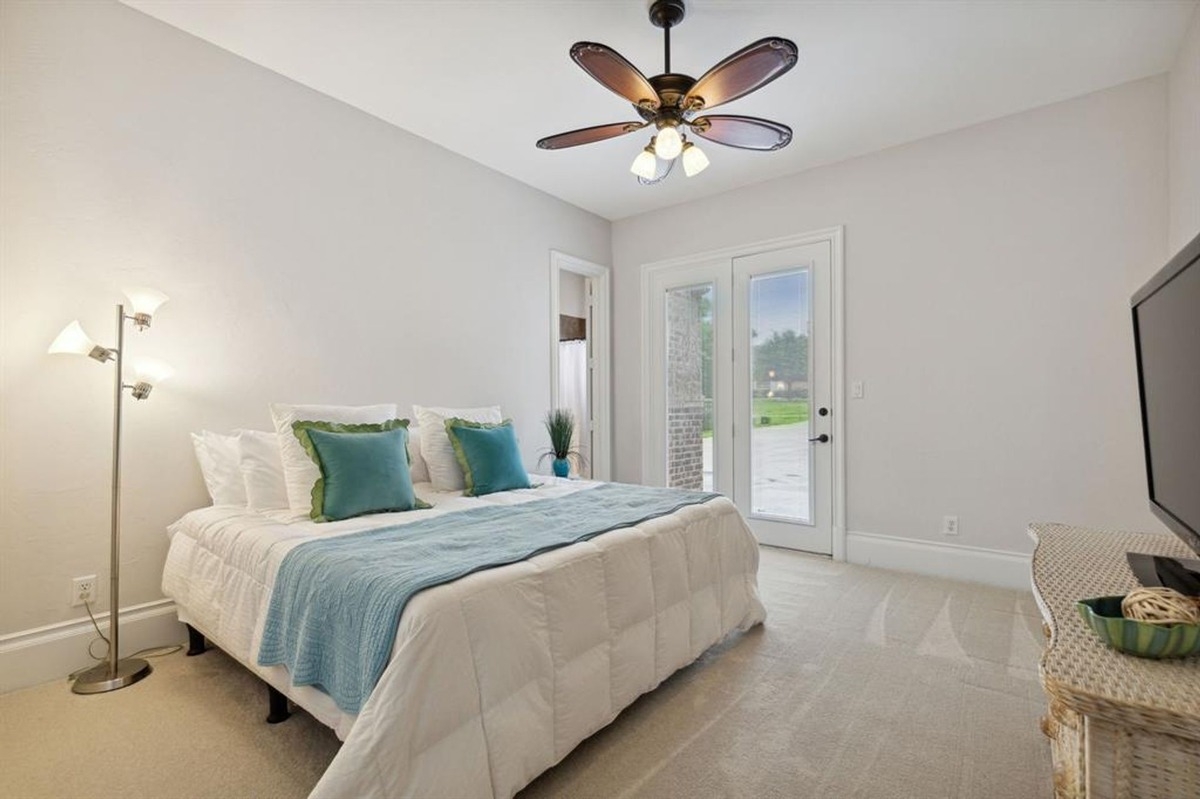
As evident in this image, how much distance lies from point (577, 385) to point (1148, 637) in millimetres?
4712

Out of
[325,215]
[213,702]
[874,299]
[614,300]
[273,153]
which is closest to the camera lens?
[213,702]

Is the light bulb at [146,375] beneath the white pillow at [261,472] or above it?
above

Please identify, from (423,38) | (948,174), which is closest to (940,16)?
(948,174)

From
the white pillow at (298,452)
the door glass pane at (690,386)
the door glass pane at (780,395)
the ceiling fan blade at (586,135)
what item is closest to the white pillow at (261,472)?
the white pillow at (298,452)

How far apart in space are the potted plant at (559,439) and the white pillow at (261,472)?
1.98 meters

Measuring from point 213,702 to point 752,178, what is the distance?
14.4ft

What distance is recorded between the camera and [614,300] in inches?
205

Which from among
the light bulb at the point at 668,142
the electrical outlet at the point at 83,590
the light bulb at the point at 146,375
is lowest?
the electrical outlet at the point at 83,590

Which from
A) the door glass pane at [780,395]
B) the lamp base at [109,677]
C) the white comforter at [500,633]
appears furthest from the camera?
the door glass pane at [780,395]

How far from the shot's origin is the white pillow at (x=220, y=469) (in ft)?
8.48

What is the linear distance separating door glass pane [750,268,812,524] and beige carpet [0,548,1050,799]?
1593mm

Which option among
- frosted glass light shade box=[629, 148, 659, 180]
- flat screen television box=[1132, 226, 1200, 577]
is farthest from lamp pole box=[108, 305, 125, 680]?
flat screen television box=[1132, 226, 1200, 577]

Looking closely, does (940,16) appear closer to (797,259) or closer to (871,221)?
A: (871,221)

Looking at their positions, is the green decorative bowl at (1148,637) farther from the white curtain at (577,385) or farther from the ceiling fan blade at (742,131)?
the white curtain at (577,385)
